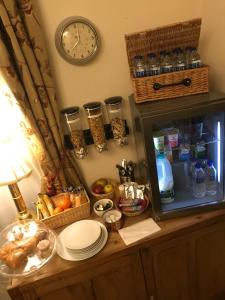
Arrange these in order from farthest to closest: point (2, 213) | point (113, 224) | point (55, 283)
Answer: point (2, 213), point (113, 224), point (55, 283)

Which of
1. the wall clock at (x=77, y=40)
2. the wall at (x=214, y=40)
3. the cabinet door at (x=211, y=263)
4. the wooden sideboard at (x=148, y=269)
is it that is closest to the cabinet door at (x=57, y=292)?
the wooden sideboard at (x=148, y=269)

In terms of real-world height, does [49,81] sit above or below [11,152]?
above

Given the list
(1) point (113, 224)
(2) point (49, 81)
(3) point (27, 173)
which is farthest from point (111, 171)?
(2) point (49, 81)

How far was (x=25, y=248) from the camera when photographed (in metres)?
1.23

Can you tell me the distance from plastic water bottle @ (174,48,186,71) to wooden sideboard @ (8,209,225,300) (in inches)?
30.2

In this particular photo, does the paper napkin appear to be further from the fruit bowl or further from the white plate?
the fruit bowl

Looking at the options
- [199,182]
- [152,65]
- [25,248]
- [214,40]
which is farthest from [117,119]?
[25,248]

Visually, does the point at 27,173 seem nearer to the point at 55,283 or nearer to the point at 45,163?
the point at 45,163

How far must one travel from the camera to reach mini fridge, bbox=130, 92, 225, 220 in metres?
1.13

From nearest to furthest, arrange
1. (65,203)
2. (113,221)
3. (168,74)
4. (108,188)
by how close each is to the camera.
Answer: (168,74) < (113,221) < (65,203) < (108,188)

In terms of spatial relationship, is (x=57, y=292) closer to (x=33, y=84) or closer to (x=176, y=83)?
(x=33, y=84)

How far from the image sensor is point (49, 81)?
52.5 inches

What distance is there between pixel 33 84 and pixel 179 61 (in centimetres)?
74

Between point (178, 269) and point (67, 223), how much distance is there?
671 millimetres
